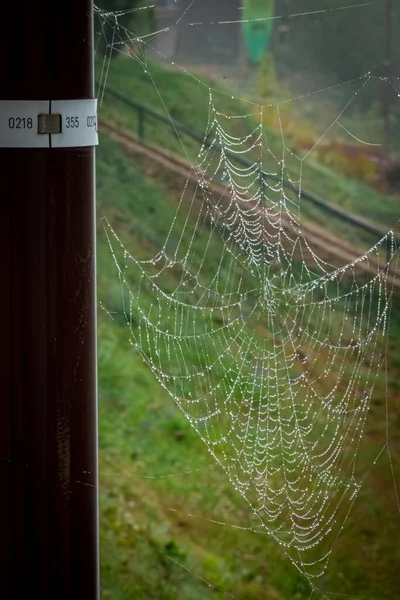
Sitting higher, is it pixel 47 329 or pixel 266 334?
pixel 47 329

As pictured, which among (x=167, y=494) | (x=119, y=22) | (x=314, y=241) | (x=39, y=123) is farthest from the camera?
(x=167, y=494)

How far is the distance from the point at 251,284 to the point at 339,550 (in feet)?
2.05

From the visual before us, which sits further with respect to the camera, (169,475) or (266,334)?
(169,475)

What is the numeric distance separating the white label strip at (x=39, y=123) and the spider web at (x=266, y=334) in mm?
811

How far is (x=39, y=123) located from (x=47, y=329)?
0.86 ft

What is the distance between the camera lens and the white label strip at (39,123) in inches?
41.3

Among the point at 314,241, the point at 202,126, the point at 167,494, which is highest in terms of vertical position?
the point at 202,126

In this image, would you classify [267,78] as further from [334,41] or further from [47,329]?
[47,329]

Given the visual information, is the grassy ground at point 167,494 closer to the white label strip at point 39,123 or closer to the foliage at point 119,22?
the foliage at point 119,22

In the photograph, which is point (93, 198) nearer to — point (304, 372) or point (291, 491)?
point (304, 372)

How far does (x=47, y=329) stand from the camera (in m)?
1.15

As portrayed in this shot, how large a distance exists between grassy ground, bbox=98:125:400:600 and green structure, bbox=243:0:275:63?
35 cm

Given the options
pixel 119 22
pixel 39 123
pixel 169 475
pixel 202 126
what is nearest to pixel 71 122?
pixel 39 123

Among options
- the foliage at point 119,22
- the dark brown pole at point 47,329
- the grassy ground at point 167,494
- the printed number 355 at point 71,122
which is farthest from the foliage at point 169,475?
the printed number 355 at point 71,122
